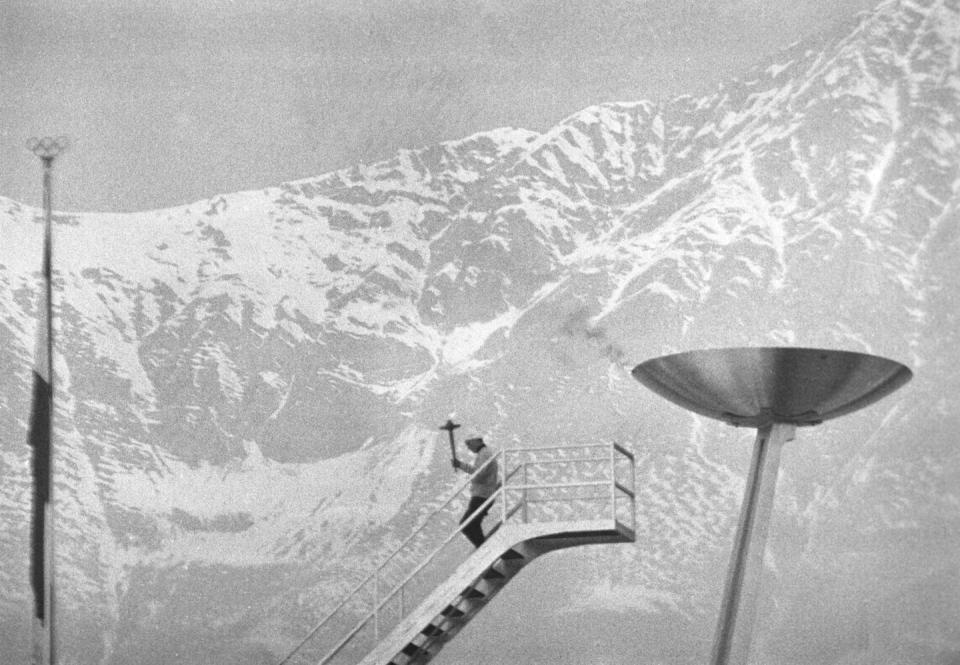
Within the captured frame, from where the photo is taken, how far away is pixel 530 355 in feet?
83.3

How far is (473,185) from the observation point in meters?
25.4

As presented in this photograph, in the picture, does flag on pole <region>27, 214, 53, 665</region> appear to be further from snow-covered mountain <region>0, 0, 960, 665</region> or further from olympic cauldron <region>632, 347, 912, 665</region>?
olympic cauldron <region>632, 347, 912, 665</region>

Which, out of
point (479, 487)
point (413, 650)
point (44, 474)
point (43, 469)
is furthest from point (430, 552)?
point (413, 650)

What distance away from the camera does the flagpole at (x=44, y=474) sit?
18641 mm

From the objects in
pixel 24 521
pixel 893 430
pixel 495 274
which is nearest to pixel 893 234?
pixel 893 430

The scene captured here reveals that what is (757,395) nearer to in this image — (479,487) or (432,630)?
(479,487)

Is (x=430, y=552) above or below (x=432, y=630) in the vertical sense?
below

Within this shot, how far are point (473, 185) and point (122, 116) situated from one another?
5.01 m

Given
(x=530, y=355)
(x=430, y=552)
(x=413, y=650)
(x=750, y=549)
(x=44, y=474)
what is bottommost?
(x=430, y=552)

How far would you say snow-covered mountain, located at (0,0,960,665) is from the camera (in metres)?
24.0

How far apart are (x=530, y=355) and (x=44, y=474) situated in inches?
321

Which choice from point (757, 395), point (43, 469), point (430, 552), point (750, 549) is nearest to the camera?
point (757, 395)

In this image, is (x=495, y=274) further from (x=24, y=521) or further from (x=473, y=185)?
(x=24, y=521)

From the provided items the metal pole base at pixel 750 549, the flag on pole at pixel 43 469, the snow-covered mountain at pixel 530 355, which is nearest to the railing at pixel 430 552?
the snow-covered mountain at pixel 530 355
